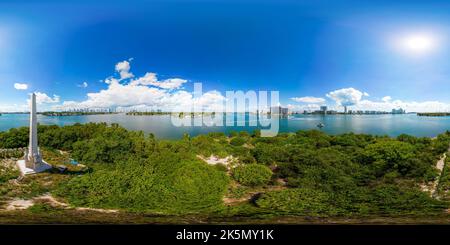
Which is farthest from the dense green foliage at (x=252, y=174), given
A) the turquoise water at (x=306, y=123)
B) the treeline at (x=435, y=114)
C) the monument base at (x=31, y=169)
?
the monument base at (x=31, y=169)

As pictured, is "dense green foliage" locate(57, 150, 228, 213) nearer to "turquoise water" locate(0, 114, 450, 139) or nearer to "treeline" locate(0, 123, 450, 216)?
"treeline" locate(0, 123, 450, 216)

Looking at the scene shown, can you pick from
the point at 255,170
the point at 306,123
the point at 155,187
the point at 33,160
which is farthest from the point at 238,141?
the point at 33,160

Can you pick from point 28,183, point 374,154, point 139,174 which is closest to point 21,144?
point 28,183

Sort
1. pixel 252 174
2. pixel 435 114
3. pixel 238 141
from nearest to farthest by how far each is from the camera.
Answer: pixel 252 174, pixel 435 114, pixel 238 141

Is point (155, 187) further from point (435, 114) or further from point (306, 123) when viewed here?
point (435, 114)

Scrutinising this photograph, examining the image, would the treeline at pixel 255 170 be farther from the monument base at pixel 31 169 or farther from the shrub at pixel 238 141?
the monument base at pixel 31 169
